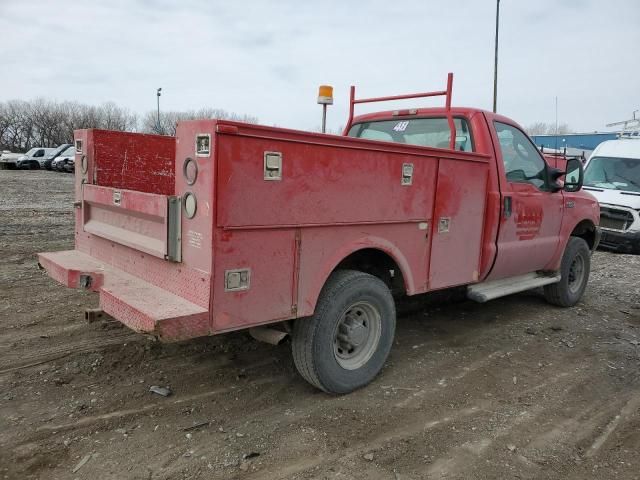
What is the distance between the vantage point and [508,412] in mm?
3760

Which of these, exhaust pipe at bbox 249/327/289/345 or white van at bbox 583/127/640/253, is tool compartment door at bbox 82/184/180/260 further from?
white van at bbox 583/127/640/253

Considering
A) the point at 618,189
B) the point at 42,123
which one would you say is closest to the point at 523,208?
the point at 618,189

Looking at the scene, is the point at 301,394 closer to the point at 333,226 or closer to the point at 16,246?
the point at 333,226

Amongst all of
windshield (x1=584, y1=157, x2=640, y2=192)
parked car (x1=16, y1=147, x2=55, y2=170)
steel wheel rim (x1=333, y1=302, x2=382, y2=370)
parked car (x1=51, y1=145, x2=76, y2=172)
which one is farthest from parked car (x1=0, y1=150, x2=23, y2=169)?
steel wheel rim (x1=333, y1=302, x2=382, y2=370)

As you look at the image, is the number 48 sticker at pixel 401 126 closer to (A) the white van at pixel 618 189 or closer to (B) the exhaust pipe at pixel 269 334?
(B) the exhaust pipe at pixel 269 334

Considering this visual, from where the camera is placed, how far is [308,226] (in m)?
3.35

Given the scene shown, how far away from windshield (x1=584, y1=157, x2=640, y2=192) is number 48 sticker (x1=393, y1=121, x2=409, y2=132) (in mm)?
7488

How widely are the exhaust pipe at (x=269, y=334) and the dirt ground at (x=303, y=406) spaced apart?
494 millimetres

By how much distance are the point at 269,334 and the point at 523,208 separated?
2.99m

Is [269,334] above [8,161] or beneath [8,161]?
beneath

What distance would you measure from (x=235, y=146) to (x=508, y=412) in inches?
103

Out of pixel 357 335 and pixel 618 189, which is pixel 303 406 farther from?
pixel 618 189

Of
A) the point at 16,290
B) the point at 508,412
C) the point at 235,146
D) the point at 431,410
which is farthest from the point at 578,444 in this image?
the point at 16,290

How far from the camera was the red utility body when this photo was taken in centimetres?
299
